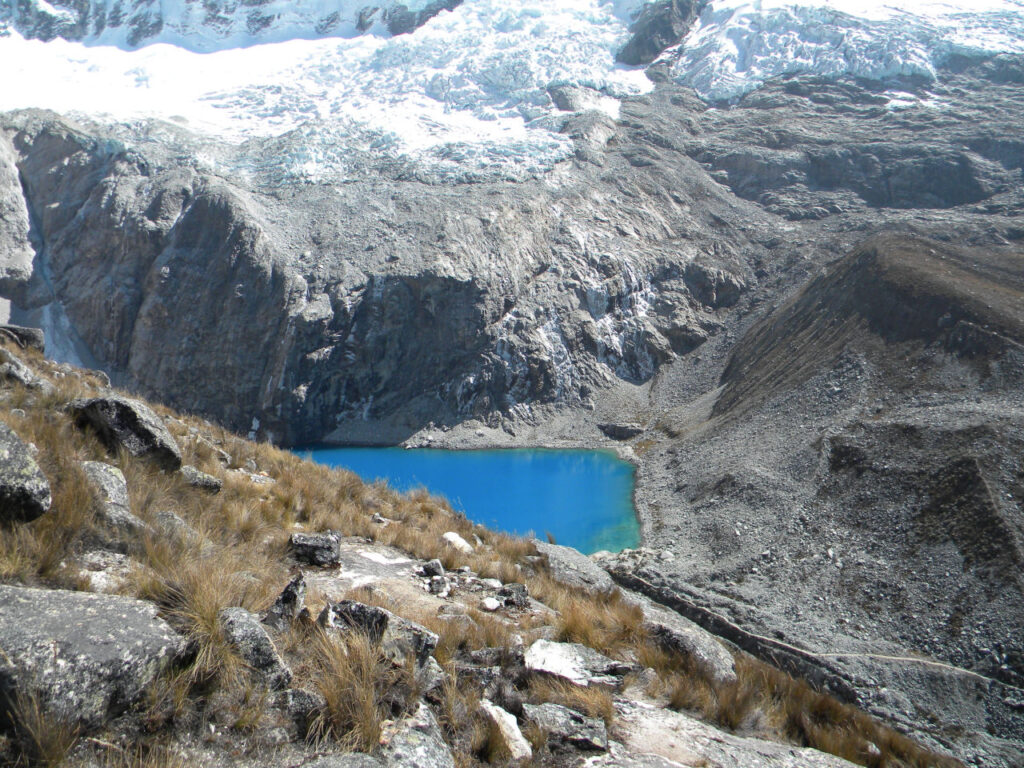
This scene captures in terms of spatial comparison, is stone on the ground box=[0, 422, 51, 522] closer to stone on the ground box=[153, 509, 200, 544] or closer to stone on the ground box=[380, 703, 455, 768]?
stone on the ground box=[153, 509, 200, 544]

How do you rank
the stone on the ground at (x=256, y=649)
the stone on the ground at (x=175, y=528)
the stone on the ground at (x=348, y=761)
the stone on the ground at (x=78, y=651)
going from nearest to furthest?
1. the stone on the ground at (x=78, y=651)
2. the stone on the ground at (x=348, y=761)
3. the stone on the ground at (x=256, y=649)
4. the stone on the ground at (x=175, y=528)

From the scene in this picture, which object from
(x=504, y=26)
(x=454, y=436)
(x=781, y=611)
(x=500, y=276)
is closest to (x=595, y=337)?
(x=500, y=276)

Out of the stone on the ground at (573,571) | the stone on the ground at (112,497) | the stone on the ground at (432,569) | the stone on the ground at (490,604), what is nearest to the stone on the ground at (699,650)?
the stone on the ground at (490,604)

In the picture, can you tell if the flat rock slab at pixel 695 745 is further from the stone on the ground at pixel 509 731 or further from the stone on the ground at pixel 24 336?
the stone on the ground at pixel 24 336

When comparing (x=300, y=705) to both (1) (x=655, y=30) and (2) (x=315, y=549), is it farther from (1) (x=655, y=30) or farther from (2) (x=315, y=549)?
(1) (x=655, y=30)

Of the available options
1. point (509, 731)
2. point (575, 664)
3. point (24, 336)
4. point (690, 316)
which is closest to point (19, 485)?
point (509, 731)
